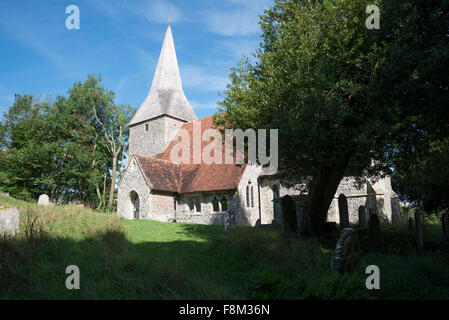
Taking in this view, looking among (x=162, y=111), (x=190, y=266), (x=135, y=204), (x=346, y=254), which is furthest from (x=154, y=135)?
(x=346, y=254)

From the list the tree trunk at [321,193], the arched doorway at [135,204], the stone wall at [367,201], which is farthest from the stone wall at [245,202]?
the tree trunk at [321,193]

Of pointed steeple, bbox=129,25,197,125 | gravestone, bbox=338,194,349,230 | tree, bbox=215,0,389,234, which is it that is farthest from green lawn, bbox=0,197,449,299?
pointed steeple, bbox=129,25,197,125

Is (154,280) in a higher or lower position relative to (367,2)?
lower

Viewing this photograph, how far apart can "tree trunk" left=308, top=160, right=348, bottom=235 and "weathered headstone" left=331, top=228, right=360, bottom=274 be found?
5.92 m

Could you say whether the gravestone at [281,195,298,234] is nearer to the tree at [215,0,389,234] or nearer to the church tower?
the tree at [215,0,389,234]

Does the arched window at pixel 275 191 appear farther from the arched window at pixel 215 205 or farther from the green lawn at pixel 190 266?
the green lawn at pixel 190 266

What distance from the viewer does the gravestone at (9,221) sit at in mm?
9297

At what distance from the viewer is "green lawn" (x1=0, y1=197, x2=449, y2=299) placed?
5793mm

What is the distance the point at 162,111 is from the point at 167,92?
3.32 m

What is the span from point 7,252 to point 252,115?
32.2 ft

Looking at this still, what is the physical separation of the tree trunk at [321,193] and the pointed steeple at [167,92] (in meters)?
25.2

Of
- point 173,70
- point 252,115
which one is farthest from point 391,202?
point 173,70

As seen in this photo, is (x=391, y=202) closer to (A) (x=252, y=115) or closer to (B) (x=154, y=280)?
(A) (x=252, y=115)

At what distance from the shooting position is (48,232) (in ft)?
32.2
